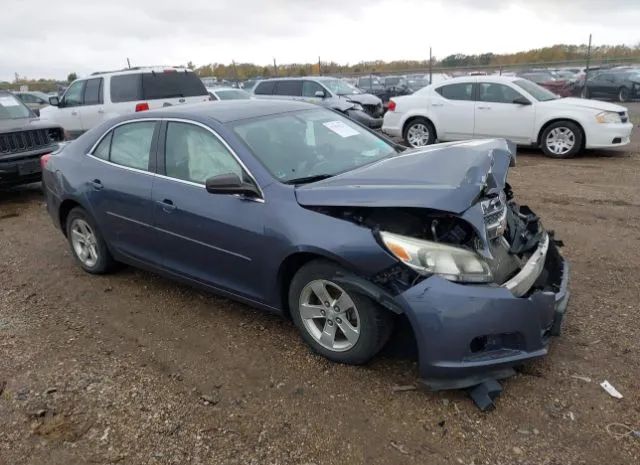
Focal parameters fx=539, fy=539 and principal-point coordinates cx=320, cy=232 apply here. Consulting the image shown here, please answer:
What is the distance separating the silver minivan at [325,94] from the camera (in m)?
14.0

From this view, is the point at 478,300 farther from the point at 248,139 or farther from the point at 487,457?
the point at 248,139

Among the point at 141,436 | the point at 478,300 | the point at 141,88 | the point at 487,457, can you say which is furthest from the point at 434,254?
the point at 141,88

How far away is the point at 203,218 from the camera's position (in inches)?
147

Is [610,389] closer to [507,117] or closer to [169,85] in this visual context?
[507,117]

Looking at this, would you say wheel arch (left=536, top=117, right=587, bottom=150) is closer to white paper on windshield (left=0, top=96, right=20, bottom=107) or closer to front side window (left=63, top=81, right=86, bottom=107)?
white paper on windshield (left=0, top=96, right=20, bottom=107)

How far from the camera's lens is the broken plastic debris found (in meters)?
2.98

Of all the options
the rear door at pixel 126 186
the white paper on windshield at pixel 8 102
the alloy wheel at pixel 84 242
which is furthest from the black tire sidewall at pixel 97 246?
the white paper on windshield at pixel 8 102

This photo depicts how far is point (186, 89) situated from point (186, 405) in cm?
922

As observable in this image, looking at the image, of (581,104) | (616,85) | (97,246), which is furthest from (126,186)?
(616,85)

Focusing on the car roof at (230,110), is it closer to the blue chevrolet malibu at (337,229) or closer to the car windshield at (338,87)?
the blue chevrolet malibu at (337,229)

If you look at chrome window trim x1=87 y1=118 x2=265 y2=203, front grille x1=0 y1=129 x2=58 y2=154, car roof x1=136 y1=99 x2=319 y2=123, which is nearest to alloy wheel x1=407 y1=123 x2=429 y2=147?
front grille x1=0 y1=129 x2=58 y2=154

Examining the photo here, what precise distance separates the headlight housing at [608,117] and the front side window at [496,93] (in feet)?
4.95

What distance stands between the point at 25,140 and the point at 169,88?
3.39 meters

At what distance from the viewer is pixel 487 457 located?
2.60 metres
